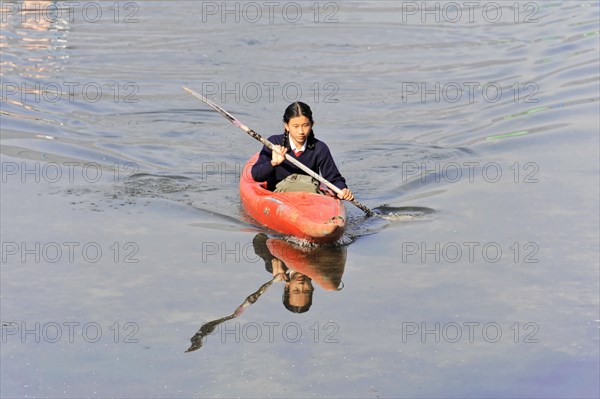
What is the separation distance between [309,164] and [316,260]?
112 cm

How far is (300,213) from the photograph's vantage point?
32.3 ft

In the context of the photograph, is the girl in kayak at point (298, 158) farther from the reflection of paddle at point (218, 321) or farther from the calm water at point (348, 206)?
the reflection of paddle at point (218, 321)

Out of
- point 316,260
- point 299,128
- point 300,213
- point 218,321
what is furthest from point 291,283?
point 299,128

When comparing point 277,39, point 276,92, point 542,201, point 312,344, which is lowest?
point 312,344

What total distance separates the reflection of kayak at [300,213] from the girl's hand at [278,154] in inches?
14.3

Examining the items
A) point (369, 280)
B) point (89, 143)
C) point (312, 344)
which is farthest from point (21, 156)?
point (312, 344)

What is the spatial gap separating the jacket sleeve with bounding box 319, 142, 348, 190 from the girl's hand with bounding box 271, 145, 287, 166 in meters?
0.46

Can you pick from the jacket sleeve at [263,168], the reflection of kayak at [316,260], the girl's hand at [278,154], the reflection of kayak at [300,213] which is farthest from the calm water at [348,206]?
the girl's hand at [278,154]

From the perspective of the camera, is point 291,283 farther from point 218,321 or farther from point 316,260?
point 218,321

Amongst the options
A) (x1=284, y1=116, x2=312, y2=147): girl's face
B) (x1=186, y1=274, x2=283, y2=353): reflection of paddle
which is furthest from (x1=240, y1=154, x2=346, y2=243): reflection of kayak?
(x1=186, y1=274, x2=283, y2=353): reflection of paddle

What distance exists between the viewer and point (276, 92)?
53.1ft

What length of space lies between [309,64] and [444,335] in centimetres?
1032

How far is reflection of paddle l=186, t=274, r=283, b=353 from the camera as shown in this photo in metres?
7.57

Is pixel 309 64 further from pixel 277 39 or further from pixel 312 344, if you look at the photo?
pixel 312 344
